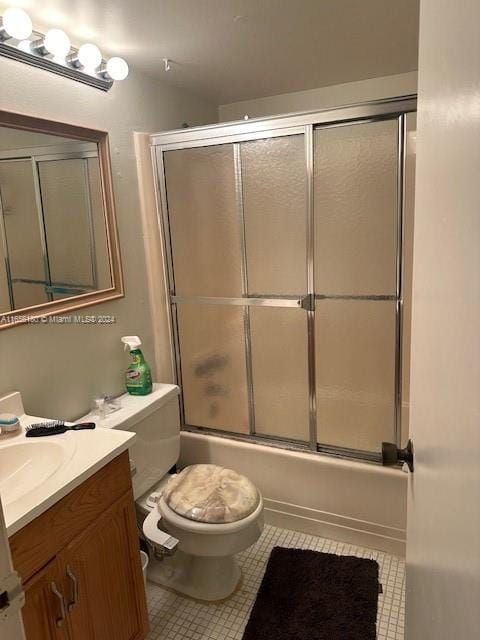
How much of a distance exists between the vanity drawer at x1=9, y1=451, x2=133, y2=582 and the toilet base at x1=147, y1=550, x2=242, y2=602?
643 millimetres

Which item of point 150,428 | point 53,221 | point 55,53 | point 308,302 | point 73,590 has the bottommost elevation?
point 73,590

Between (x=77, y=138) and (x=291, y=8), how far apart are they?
2.94 ft

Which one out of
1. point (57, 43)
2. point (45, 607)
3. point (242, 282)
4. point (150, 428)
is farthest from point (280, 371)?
point (57, 43)

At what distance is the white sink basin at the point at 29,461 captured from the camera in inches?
51.1

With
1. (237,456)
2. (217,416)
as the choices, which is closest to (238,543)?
(237,456)

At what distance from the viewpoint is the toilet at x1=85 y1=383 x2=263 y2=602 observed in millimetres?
1654

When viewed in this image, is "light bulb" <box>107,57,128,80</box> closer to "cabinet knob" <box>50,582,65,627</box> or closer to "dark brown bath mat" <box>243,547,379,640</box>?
"cabinet knob" <box>50,582,65,627</box>

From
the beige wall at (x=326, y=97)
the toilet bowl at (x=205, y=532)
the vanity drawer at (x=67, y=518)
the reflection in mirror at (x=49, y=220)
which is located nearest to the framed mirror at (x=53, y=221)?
the reflection in mirror at (x=49, y=220)

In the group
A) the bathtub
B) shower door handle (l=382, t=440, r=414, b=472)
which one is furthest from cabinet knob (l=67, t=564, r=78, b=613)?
the bathtub

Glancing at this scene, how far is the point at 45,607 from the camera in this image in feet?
3.71

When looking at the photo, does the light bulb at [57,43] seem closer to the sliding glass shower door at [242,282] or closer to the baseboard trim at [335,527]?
the sliding glass shower door at [242,282]

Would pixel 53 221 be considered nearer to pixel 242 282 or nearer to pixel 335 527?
pixel 242 282

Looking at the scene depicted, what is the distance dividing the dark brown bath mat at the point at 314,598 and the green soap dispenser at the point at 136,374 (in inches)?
37.0

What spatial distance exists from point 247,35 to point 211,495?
174cm
